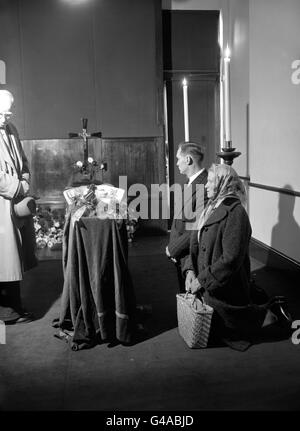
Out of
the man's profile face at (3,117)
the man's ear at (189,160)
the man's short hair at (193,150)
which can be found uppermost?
the man's profile face at (3,117)

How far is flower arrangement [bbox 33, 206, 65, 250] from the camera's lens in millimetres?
6281

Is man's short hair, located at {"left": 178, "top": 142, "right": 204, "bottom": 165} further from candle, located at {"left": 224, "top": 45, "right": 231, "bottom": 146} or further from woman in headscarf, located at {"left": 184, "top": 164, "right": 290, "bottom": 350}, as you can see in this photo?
candle, located at {"left": 224, "top": 45, "right": 231, "bottom": 146}

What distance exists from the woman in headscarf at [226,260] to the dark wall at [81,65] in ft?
12.8

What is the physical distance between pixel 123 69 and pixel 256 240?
10.2 feet

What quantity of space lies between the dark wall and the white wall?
5.80 feet

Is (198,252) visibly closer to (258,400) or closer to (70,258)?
(70,258)

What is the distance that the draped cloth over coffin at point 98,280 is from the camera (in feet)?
10.2

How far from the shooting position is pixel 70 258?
3.14 meters

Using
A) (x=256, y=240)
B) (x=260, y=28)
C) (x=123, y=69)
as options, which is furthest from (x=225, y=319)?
(x=123, y=69)

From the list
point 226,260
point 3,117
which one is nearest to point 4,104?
point 3,117

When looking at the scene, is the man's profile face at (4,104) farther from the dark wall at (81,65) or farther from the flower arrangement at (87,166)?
the dark wall at (81,65)

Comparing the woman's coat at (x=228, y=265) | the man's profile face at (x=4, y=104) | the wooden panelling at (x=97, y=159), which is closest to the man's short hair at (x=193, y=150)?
the woman's coat at (x=228, y=265)

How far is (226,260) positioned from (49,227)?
4.05 m

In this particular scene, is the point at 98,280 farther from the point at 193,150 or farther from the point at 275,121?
the point at 275,121
